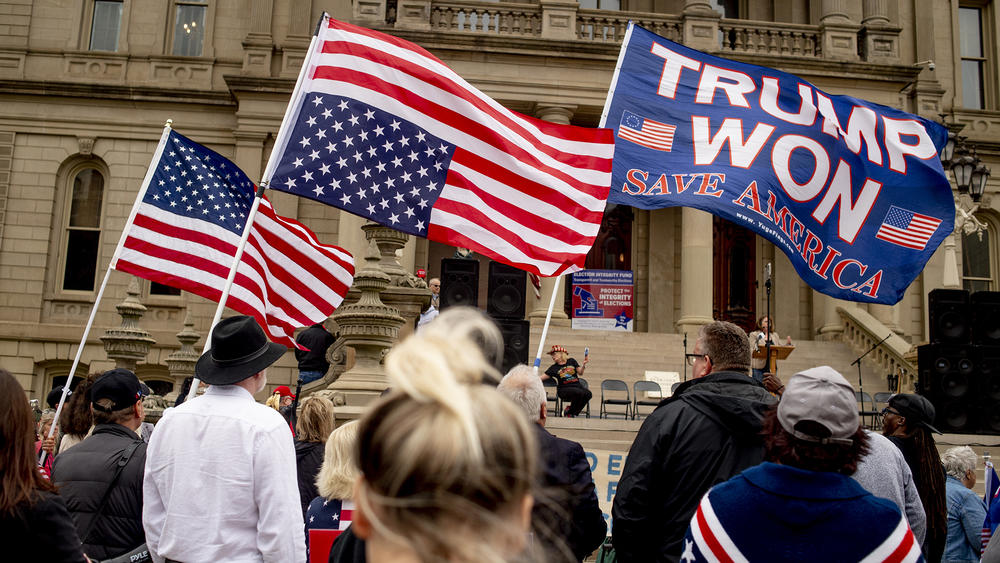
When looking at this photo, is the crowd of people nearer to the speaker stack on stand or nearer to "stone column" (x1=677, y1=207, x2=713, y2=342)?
the speaker stack on stand

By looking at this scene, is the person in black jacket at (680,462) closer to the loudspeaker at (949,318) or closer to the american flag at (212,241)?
the american flag at (212,241)

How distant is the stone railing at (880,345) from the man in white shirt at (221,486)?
16.5m

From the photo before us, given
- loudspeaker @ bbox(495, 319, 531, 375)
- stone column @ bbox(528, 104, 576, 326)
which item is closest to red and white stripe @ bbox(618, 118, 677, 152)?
loudspeaker @ bbox(495, 319, 531, 375)

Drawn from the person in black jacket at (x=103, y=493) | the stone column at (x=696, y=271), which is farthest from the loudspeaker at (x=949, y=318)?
the person in black jacket at (x=103, y=493)

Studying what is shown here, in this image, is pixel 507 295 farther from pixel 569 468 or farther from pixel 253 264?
pixel 569 468

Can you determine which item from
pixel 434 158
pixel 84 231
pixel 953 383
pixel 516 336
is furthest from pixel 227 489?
pixel 84 231

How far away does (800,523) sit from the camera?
2.67 metres

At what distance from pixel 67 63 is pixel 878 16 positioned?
75.6 feet

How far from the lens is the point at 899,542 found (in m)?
2.65

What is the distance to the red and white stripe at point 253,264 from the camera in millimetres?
7832

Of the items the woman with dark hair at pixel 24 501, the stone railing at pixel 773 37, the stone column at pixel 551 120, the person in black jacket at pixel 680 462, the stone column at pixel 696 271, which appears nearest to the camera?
the woman with dark hair at pixel 24 501

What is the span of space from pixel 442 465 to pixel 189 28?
27137 mm

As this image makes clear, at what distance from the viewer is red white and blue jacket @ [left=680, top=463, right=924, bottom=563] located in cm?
264

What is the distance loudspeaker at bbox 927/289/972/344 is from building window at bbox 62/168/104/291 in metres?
21.4
